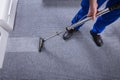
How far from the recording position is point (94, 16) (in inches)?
46.8

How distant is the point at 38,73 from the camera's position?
1483mm

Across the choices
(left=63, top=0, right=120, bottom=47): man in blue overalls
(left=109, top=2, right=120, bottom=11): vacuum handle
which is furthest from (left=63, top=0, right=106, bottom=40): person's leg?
(left=109, top=2, right=120, bottom=11): vacuum handle

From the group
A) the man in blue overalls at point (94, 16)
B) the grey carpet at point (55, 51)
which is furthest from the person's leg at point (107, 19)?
the grey carpet at point (55, 51)

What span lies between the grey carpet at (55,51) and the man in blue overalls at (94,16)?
0.06 metres

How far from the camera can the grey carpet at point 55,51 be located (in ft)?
4.87

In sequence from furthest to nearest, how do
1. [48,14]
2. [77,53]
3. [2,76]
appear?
1. [48,14]
2. [77,53]
3. [2,76]

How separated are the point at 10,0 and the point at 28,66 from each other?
0.61 meters

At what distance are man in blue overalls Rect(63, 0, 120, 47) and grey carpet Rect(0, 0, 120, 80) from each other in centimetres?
6

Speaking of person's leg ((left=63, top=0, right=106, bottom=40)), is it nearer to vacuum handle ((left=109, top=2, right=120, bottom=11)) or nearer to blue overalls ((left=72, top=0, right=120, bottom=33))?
blue overalls ((left=72, top=0, right=120, bottom=33))

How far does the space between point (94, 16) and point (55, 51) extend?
0.53 metres

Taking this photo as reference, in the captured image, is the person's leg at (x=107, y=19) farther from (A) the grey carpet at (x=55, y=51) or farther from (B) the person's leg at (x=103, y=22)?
(A) the grey carpet at (x=55, y=51)

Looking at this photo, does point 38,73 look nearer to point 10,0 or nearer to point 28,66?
point 28,66

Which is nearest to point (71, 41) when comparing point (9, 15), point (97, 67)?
point (97, 67)

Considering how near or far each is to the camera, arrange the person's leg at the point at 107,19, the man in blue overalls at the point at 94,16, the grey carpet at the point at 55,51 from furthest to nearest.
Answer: the grey carpet at the point at 55,51 → the person's leg at the point at 107,19 → the man in blue overalls at the point at 94,16
